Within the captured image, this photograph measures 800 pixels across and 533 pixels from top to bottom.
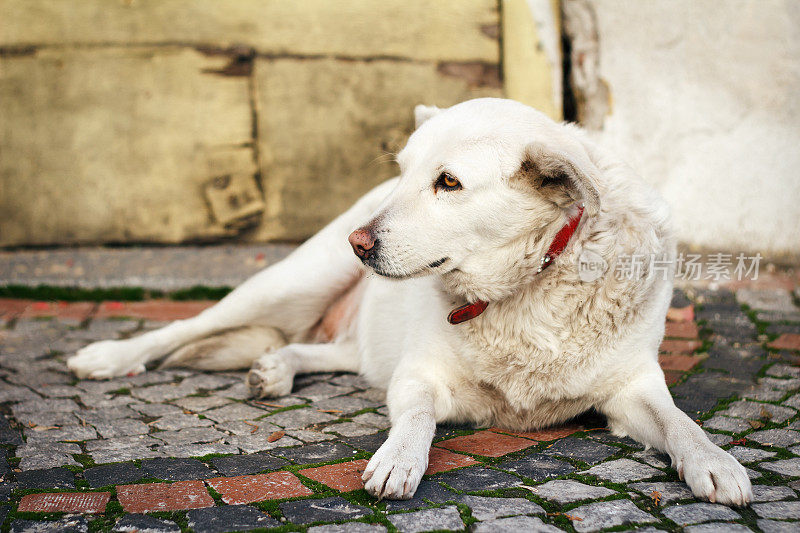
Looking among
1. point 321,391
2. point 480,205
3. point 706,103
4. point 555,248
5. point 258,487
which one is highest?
point 706,103

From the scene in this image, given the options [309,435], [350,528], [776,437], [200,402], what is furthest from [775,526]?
[200,402]

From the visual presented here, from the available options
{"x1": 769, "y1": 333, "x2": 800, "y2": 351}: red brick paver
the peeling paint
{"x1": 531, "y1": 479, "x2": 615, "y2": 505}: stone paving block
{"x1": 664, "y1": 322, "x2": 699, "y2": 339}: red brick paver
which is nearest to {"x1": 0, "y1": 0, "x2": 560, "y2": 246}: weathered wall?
the peeling paint

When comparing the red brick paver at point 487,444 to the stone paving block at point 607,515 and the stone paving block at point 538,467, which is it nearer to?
the stone paving block at point 538,467

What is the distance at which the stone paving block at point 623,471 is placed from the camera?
247cm

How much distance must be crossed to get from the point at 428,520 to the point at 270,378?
150 centimetres

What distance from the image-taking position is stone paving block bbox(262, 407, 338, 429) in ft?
10.2

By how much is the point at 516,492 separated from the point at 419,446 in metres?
0.34

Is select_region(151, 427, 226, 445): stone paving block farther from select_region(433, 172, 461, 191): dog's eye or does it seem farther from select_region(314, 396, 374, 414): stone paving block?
select_region(433, 172, 461, 191): dog's eye

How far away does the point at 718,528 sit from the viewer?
2086 mm

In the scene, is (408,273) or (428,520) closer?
(428,520)

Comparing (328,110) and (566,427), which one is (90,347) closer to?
(566,427)

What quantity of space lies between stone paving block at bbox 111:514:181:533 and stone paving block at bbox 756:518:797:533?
5.44 feet

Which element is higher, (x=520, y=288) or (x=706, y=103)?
(x=706, y=103)

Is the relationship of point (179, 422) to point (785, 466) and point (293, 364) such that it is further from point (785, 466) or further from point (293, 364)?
point (785, 466)
